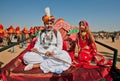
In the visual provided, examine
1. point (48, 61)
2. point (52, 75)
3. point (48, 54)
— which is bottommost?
point (52, 75)

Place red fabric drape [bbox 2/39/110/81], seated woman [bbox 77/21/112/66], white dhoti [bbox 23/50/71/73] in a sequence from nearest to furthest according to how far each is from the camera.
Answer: red fabric drape [bbox 2/39/110/81] → white dhoti [bbox 23/50/71/73] → seated woman [bbox 77/21/112/66]

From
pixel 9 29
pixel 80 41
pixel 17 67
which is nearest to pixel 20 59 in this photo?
pixel 17 67

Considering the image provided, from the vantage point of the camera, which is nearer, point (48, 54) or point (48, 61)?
point (48, 61)

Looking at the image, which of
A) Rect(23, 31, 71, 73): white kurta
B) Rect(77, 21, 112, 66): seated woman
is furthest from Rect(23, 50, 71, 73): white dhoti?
Rect(77, 21, 112, 66): seated woman

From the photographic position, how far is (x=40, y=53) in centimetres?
565

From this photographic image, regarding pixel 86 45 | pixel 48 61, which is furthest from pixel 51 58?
pixel 86 45

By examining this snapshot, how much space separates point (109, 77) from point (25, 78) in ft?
6.16

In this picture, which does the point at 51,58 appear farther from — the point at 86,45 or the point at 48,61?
the point at 86,45

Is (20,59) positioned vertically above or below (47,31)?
below

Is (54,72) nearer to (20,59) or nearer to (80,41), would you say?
(20,59)

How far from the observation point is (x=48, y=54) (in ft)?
17.9

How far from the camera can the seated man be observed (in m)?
5.19

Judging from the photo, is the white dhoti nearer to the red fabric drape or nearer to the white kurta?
the white kurta

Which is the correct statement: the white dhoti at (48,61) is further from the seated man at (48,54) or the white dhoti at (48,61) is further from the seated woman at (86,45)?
the seated woman at (86,45)
